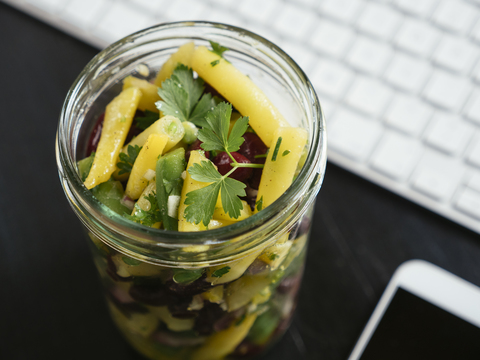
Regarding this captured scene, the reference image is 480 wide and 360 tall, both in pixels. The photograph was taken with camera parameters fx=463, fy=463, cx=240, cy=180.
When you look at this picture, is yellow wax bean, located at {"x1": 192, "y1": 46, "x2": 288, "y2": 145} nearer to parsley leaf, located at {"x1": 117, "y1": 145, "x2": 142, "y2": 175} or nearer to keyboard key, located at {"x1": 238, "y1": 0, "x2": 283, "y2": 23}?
parsley leaf, located at {"x1": 117, "y1": 145, "x2": 142, "y2": 175}

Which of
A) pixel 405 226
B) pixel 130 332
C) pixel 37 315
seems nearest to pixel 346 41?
pixel 405 226

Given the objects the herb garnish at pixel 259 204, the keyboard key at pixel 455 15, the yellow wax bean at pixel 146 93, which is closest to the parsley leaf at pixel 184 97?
the yellow wax bean at pixel 146 93

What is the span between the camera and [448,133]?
0.87 meters

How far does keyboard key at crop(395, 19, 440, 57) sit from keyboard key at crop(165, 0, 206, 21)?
0.39m

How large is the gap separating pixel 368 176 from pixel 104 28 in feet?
1.91

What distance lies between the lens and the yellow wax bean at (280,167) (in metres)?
0.46

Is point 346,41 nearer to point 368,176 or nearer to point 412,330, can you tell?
point 368,176

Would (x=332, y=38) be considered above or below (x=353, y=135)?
above

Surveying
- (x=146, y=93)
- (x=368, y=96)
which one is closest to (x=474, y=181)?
(x=368, y=96)

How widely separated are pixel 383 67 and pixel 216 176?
0.58m

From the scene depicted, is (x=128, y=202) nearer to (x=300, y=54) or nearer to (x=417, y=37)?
(x=300, y=54)

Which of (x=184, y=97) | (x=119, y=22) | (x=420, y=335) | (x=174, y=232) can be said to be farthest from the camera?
(x=119, y=22)

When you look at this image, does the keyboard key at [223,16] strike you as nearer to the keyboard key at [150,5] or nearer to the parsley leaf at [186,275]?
the keyboard key at [150,5]

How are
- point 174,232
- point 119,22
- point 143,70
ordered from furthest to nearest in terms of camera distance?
point 119,22, point 143,70, point 174,232
